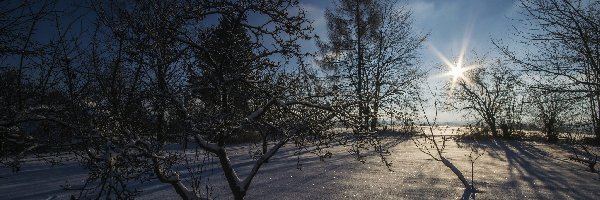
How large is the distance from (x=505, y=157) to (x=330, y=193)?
23.1 ft

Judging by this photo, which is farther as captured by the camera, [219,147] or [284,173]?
[284,173]

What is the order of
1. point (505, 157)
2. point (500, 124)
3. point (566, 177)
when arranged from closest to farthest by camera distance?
point (566, 177) < point (505, 157) < point (500, 124)

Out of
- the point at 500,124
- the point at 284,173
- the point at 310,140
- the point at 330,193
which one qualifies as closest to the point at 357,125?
the point at 310,140

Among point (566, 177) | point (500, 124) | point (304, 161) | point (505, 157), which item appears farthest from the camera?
point (500, 124)

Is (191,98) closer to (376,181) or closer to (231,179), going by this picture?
(231,179)

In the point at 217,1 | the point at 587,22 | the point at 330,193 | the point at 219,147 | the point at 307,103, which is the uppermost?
the point at 587,22

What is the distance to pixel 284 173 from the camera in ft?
27.3

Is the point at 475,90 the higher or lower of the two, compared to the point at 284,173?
higher

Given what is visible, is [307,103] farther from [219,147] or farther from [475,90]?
[475,90]

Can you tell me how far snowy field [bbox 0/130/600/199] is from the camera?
6219 millimetres

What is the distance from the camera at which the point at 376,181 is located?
23.5 feet

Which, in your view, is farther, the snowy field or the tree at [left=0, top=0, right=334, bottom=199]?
the snowy field

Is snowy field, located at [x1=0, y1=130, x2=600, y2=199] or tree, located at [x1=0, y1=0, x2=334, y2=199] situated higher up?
tree, located at [x1=0, y1=0, x2=334, y2=199]

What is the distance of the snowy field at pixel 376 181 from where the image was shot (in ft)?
20.4
